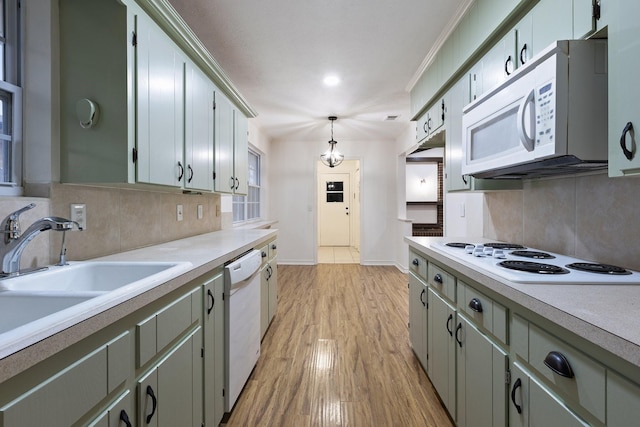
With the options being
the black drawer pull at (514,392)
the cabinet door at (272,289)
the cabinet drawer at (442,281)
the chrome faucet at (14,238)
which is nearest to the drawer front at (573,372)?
the black drawer pull at (514,392)

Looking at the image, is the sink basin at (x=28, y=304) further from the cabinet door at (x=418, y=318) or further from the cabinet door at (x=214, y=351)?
the cabinet door at (x=418, y=318)

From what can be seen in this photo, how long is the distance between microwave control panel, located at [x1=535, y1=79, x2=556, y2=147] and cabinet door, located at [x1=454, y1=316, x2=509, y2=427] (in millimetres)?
783

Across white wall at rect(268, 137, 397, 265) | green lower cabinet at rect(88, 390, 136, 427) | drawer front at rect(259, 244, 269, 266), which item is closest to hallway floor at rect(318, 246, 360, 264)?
white wall at rect(268, 137, 397, 265)

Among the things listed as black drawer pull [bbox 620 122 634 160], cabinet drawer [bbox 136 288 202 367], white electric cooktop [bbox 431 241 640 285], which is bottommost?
cabinet drawer [bbox 136 288 202 367]

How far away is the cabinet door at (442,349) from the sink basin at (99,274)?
130cm

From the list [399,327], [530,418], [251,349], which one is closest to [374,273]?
[399,327]

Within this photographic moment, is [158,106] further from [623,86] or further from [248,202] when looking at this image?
[248,202]

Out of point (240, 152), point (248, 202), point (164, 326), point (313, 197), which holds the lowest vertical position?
point (164, 326)

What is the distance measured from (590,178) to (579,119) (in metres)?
0.51

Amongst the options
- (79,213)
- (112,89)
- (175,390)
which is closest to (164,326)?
(175,390)

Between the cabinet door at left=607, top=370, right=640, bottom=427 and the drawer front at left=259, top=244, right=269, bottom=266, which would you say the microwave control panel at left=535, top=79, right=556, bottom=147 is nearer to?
the cabinet door at left=607, top=370, right=640, bottom=427

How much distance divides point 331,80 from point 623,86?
263 cm

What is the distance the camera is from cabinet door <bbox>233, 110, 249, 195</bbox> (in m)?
2.80

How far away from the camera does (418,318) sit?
7.12 ft
